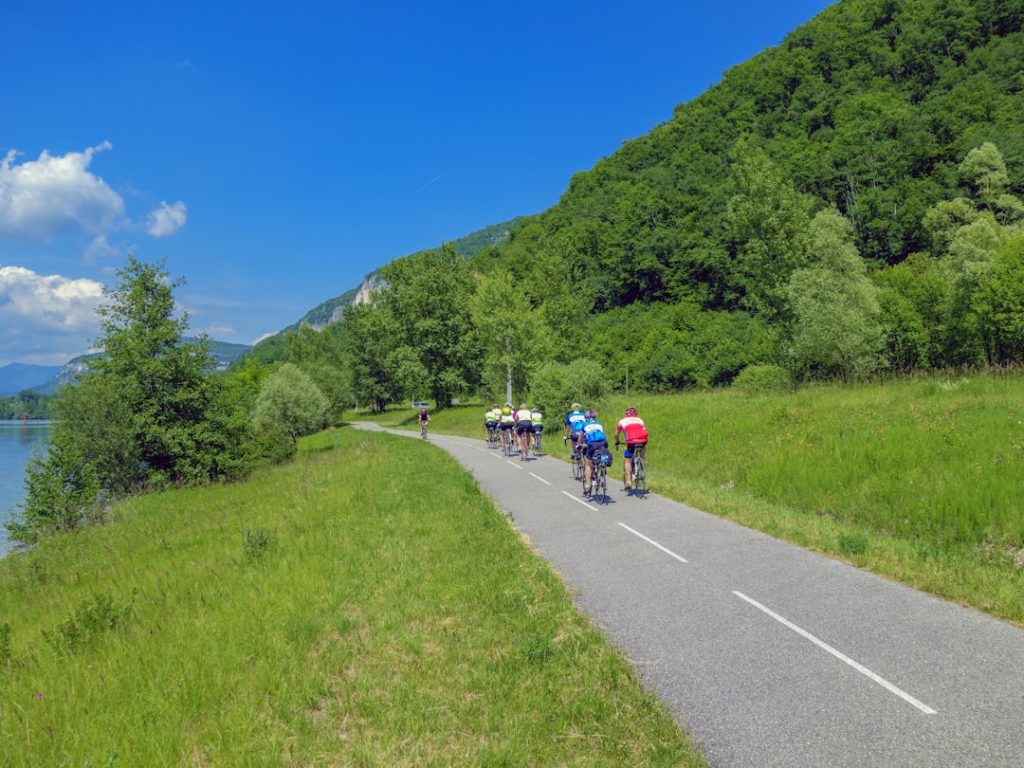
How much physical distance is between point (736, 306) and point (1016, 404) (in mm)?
76023

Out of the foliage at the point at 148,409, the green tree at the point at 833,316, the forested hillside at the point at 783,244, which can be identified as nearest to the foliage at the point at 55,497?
the foliage at the point at 148,409

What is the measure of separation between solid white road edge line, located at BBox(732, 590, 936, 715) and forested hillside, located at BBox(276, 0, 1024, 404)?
896 inches

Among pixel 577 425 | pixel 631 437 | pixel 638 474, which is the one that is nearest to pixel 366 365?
pixel 577 425

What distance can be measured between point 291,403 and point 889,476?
5684 cm

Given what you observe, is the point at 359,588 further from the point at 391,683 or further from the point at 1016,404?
the point at 1016,404

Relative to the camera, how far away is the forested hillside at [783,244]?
131 feet

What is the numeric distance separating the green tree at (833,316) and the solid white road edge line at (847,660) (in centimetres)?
2341

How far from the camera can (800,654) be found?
5426 millimetres

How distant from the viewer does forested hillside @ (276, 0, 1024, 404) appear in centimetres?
3984

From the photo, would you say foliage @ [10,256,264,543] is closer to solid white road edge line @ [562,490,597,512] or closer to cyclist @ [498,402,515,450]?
cyclist @ [498,402,515,450]

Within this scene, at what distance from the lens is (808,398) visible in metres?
20.2

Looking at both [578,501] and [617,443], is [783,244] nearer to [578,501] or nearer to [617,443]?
[617,443]

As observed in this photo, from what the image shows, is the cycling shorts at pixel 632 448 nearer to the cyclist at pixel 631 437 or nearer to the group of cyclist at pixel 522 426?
the cyclist at pixel 631 437

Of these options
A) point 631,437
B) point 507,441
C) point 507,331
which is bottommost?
point 507,441
